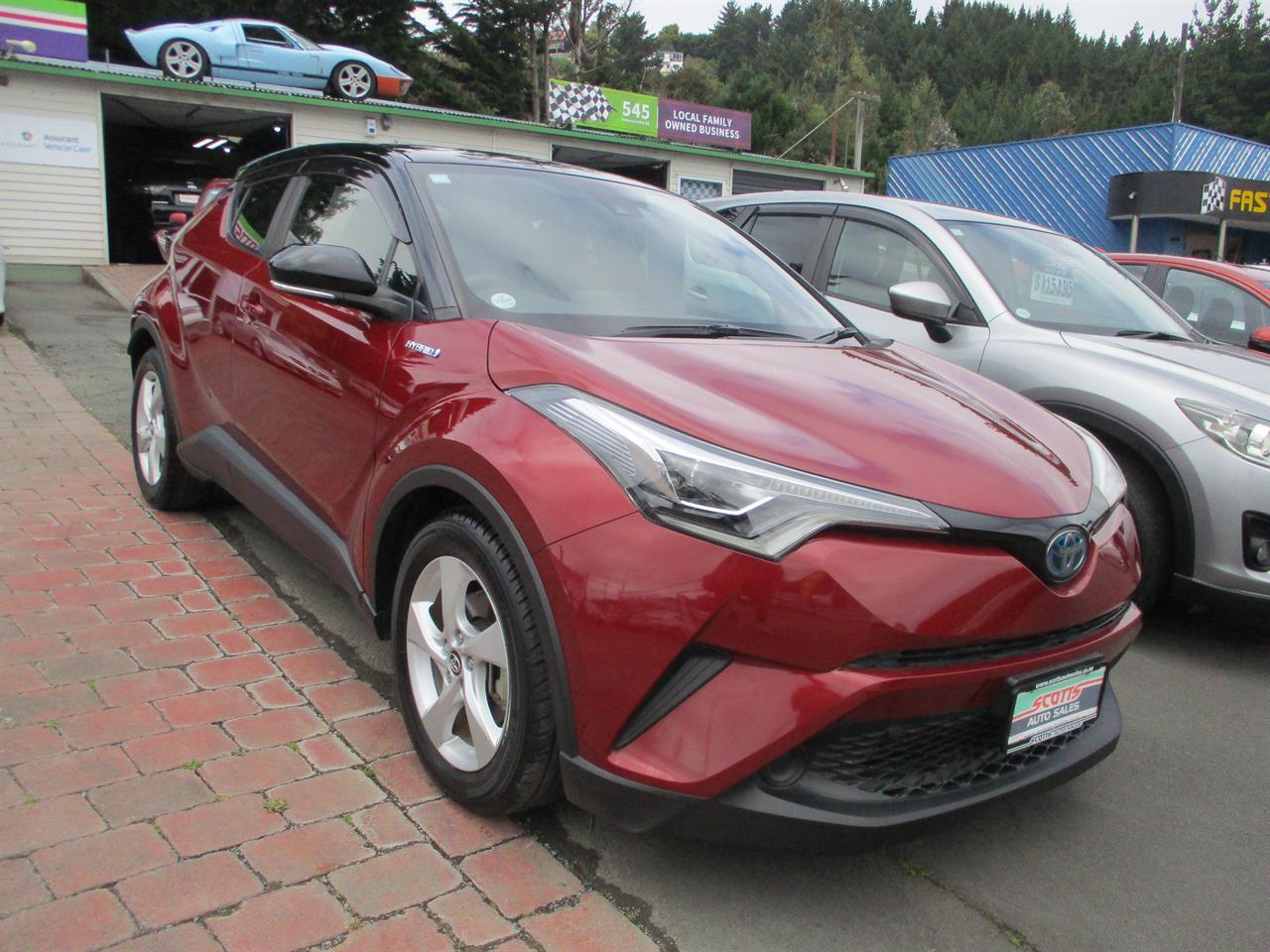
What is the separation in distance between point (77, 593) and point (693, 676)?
2.76m

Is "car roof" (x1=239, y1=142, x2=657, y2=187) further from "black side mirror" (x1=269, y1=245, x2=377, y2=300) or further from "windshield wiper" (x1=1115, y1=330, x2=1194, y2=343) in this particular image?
"windshield wiper" (x1=1115, y1=330, x2=1194, y2=343)

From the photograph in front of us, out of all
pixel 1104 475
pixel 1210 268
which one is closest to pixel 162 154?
pixel 1210 268

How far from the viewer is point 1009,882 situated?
2404 millimetres

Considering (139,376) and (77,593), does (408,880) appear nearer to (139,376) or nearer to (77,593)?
(77,593)

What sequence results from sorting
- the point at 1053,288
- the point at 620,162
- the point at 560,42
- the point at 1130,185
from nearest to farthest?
the point at 1053,288 → the point at 1130,185 → the point at 620,162 → the point at 560,42

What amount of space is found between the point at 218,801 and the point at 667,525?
4.56ft

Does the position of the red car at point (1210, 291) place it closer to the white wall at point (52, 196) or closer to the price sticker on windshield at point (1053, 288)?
the price sticker on windshield at point (1053, 288)

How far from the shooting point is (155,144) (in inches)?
923

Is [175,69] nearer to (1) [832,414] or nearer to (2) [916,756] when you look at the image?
(1) [832,414]

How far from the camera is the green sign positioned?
79.6 ft

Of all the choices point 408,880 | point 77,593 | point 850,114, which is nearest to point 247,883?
point 408,880

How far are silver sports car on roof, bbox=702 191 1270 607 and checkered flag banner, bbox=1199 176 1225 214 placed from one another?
695 inches

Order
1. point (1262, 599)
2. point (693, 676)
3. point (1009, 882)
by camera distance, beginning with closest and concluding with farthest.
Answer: point (693, 676), point (1009, 882), point (1262, 599)

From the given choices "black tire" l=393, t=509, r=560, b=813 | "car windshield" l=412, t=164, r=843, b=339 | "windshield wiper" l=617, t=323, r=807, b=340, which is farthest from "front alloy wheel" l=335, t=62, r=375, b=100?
"black tire" l=393, t=509, r=560, b=813
